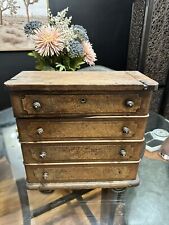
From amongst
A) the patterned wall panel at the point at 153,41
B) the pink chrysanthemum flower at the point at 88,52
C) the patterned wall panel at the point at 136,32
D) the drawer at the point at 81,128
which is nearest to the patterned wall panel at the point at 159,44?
the patterned wall panel at the point at 153,41

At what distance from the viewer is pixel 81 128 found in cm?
72

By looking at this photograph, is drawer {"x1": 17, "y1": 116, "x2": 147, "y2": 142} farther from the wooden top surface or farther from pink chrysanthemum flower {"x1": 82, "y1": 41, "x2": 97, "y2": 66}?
pink chrysanthemum flower {"x1": 82, "y1": 41, "x2": 97, "y2": 66}

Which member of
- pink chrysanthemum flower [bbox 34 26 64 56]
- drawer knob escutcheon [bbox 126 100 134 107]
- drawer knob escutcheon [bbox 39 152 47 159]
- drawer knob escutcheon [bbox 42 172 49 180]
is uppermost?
pink chrysanthemum flower [bbox 34 26 64 56]

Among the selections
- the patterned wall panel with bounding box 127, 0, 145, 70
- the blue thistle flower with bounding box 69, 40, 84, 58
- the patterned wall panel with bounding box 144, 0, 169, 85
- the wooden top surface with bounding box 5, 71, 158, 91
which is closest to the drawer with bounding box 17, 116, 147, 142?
the wooden top surface with bounding box 5, 71, 158, 91

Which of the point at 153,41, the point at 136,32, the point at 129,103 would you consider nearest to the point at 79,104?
the point at 129,103

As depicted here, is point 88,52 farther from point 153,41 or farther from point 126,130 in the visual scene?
point 153,41

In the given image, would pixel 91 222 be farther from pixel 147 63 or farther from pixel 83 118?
pixel 147 63

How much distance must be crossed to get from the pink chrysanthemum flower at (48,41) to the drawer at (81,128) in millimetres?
314

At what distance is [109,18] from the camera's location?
2.09m

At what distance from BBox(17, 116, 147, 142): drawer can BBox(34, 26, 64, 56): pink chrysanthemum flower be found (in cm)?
31

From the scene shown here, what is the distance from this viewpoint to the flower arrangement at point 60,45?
0.84 meters

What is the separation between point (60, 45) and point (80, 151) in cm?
43

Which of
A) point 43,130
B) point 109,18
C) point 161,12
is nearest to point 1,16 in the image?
point 109,18

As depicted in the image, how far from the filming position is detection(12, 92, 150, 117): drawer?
2.16 ft
